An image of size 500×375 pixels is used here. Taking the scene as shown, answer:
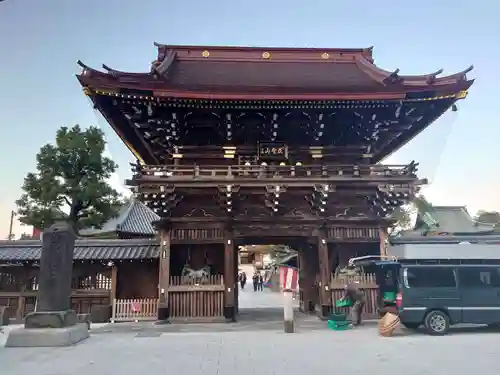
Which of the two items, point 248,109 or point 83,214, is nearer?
point 248,109

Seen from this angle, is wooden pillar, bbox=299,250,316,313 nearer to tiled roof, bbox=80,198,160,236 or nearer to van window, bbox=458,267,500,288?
van window, bbox=458,267,500,288

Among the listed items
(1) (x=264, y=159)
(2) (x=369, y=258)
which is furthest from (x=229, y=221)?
(2) (x=369, y=258)

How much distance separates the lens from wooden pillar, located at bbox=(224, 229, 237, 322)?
1541cm

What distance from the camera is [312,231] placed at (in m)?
16.1

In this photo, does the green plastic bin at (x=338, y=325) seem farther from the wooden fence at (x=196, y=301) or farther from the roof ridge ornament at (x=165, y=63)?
the roof ridge ornament at (x=165, y=63)

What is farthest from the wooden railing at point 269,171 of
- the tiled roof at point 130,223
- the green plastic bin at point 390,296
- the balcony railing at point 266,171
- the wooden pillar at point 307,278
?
the tiled roof at point 130,223

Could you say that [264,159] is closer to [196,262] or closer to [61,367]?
[196,262]

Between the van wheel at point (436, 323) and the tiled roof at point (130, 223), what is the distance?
19.5m

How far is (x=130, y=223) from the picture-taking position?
28.2 m

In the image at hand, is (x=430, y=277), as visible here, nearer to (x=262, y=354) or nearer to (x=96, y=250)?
(x=262, y=354)

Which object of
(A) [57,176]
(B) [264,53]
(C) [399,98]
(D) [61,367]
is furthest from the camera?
(A) [57,176]

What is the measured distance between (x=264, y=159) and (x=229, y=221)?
312 centimetres

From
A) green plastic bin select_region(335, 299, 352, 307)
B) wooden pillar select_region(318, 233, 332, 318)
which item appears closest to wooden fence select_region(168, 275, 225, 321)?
wooden pillar select_region(318, 233, 332, 318)

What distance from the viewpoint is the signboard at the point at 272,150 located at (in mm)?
16359
